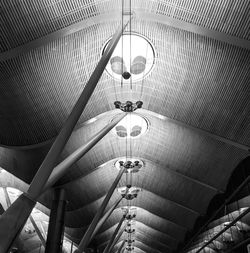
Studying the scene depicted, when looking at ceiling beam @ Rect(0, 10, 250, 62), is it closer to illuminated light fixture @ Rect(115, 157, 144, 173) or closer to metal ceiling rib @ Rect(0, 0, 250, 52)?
metal ceiling rib @ Rect(0, 0, 250, 52)

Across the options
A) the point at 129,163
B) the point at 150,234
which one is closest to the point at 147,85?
the point at 129,163

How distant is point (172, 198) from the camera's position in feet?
84.9

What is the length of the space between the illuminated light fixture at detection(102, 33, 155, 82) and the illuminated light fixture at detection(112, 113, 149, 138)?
3906 mm

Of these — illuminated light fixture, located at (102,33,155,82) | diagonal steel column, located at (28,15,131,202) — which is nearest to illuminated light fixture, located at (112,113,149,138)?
illuminated light fixture, located at (102,33,155,82)

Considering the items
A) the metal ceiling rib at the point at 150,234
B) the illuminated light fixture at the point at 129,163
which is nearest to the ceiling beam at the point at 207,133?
the illuminated light fixture at the point at 129,163

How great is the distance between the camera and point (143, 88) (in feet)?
48.8

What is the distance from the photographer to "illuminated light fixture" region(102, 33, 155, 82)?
498 inches

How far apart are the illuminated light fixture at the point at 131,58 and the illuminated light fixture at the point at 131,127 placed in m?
3.91

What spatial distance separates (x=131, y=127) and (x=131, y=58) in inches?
234

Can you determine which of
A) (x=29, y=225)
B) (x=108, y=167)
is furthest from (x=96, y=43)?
(x=29, y=225)

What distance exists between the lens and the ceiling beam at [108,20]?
1094 cm

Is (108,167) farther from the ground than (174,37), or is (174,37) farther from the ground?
(108,167)

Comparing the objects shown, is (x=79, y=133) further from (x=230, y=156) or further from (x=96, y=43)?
(x=230, y=156)

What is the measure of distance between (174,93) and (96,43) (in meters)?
4.41
